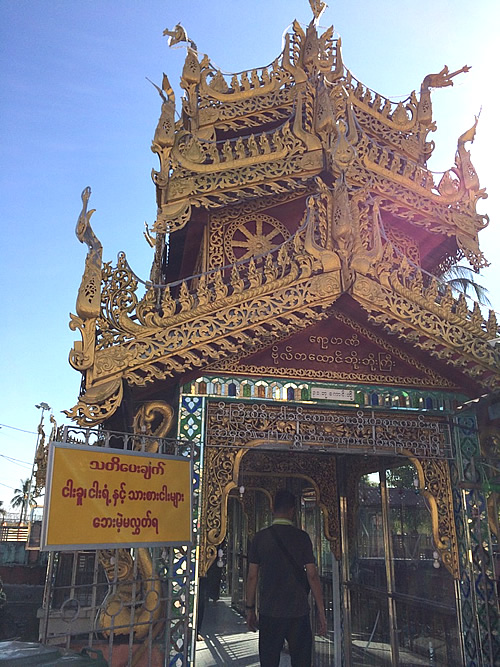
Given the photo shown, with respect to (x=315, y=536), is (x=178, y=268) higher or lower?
higher

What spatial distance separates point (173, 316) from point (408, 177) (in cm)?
383

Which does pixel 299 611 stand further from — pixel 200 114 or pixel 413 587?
pixel 200 114

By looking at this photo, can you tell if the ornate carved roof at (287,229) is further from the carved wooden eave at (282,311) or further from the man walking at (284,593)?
the man walking at (284,593)

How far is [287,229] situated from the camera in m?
7.84

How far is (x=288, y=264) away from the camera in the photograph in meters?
5.50

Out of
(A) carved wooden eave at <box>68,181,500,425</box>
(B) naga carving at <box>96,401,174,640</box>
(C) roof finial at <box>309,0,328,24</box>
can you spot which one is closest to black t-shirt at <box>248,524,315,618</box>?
(B) naga carving at <box>96,401,174,640</box>

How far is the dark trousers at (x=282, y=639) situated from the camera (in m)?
4.37

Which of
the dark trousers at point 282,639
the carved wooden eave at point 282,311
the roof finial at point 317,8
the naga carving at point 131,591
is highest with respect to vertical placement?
the roof finial at point 317,8

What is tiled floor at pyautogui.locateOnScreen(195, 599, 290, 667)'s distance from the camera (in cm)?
820

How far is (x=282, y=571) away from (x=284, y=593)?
0.16 meters

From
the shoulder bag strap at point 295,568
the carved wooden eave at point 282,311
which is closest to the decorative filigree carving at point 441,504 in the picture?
the carved wooden eave at point 282,311

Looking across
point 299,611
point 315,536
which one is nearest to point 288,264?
point 299,611

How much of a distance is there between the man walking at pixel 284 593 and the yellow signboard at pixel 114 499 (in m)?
0.66

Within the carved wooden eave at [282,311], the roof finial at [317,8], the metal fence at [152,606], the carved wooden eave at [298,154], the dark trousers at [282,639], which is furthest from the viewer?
the roof finial at [317,8]
